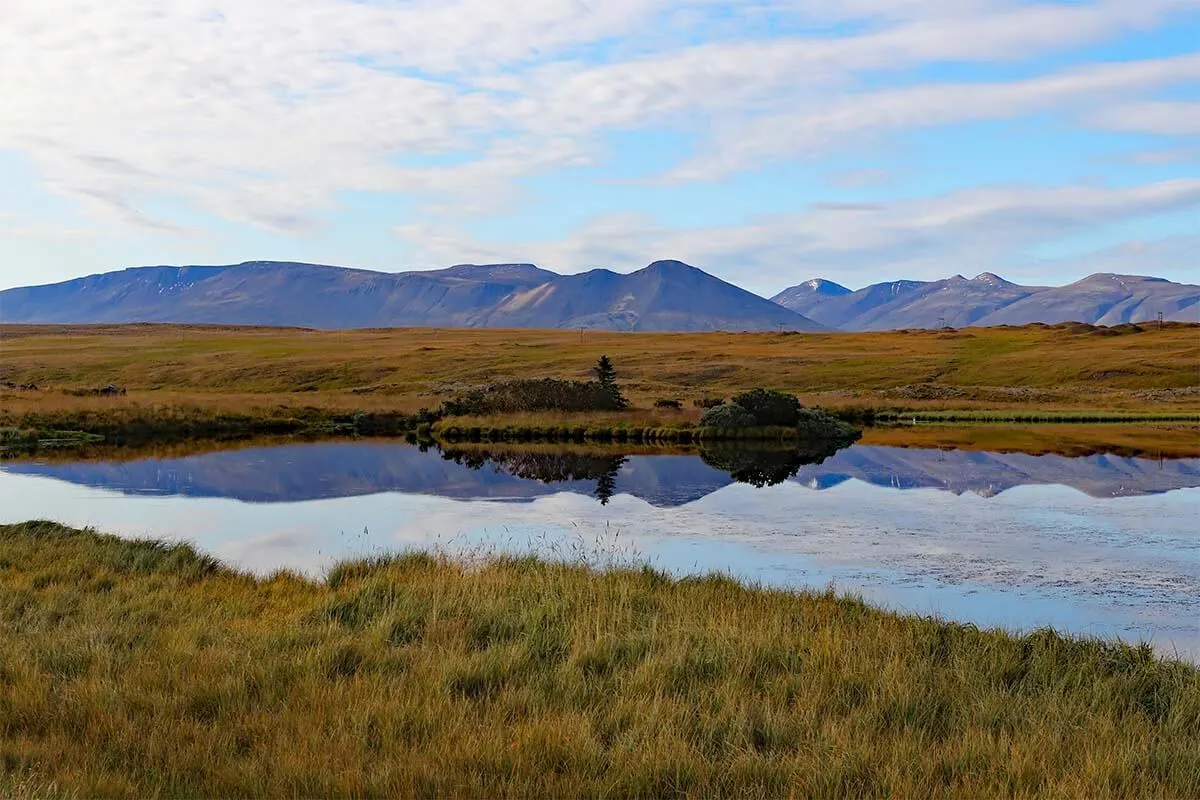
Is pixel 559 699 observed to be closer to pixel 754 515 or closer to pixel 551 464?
pixel 754 515

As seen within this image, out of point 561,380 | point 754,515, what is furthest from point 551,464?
point 561,380

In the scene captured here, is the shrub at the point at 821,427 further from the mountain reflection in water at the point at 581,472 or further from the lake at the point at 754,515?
the lake at the point at 754,515

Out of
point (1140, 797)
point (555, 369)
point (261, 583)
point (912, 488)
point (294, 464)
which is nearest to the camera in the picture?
point (1140, 797)

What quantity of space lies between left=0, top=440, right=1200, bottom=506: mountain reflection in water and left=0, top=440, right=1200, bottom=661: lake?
0.13 m

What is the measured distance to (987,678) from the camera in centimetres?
934

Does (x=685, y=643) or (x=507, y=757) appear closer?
(x=507, y=757)

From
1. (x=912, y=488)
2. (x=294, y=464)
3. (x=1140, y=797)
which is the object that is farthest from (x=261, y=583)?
(x=294, y=464)

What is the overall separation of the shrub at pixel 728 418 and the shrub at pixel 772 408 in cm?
34

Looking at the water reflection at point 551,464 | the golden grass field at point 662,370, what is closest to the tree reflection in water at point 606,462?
the water reflection at point 551,464

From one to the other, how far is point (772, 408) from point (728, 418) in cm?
213

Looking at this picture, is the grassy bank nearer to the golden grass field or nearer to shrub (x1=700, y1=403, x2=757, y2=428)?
shrub (x1=700, y1=403, x2=757, y2=428)

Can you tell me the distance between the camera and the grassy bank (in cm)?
665

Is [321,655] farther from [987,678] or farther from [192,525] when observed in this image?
[192,525]

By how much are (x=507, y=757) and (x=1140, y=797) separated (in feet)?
13.3
